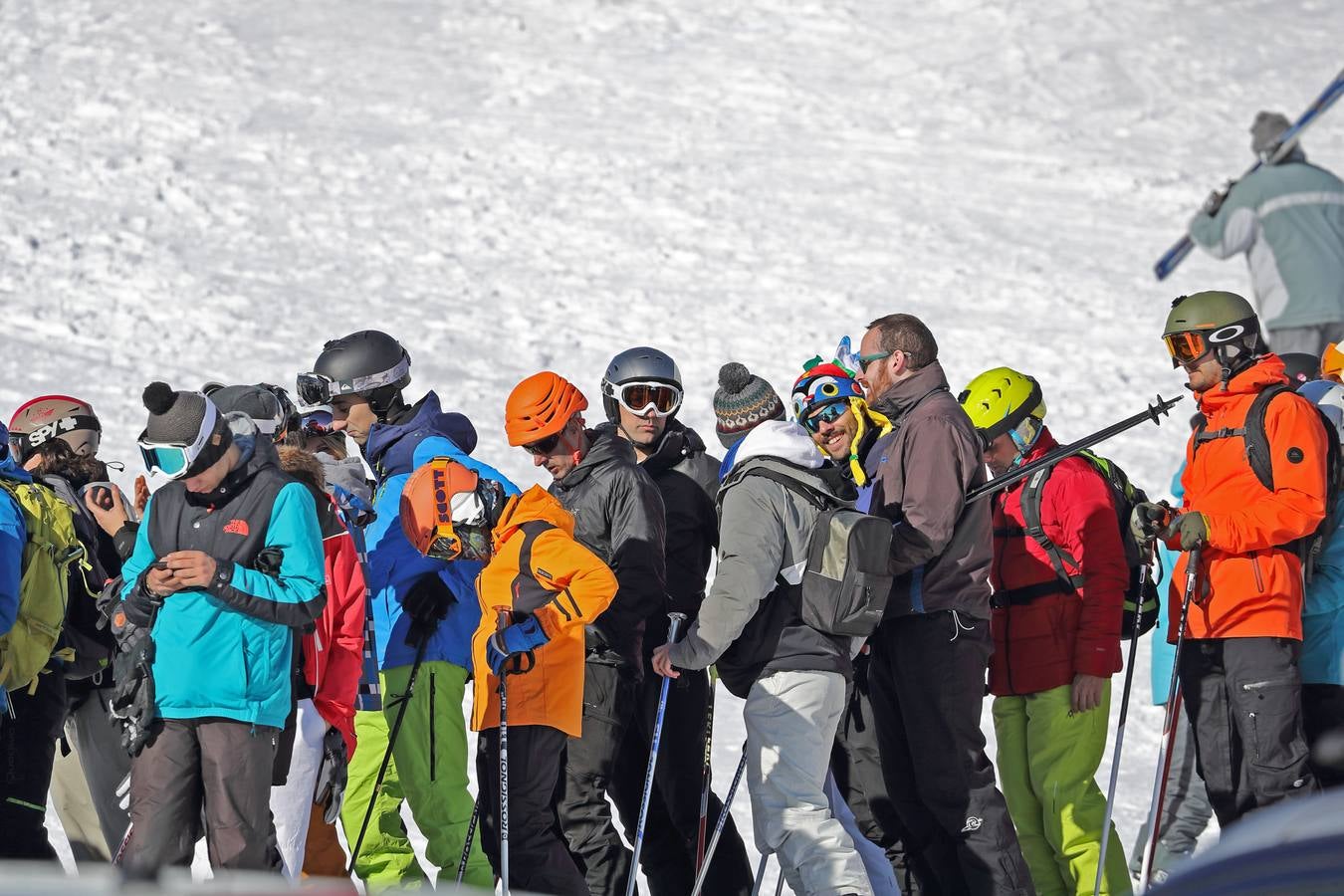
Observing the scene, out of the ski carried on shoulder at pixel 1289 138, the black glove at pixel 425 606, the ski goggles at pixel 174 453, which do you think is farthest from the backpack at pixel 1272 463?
the ski carried on shoulder at pixel 1289 138

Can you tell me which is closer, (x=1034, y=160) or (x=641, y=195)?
(x=641, y=195)

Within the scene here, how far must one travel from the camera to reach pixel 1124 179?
883 inches

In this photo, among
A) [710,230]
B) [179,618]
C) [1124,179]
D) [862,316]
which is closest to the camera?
[179,618]

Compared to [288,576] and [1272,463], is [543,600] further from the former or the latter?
[1272,463]

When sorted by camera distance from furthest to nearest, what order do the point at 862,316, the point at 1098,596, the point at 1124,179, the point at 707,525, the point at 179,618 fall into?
the point at 1124,179, the point at 862,316, the point at 707,525, the point at 1098,596, the point at 179,618

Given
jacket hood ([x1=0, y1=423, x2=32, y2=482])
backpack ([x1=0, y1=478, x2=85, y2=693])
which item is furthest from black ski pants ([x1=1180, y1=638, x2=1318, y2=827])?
jacket hood ([x1=0, y1=423, x2=32, y2=482])

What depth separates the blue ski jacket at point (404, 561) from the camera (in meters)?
6.50

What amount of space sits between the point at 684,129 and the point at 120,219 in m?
7.60

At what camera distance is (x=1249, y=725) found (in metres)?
5.98

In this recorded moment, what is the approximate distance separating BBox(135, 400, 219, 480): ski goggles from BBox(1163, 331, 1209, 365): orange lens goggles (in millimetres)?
3444

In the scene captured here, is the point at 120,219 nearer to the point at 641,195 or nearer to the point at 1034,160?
the point at 641,195

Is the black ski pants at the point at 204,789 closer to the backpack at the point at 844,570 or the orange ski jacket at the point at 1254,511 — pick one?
the backpack at the point at 844,570

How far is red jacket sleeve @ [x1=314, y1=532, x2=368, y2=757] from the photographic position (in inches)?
239

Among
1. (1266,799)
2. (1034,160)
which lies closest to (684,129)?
(1034,160)
